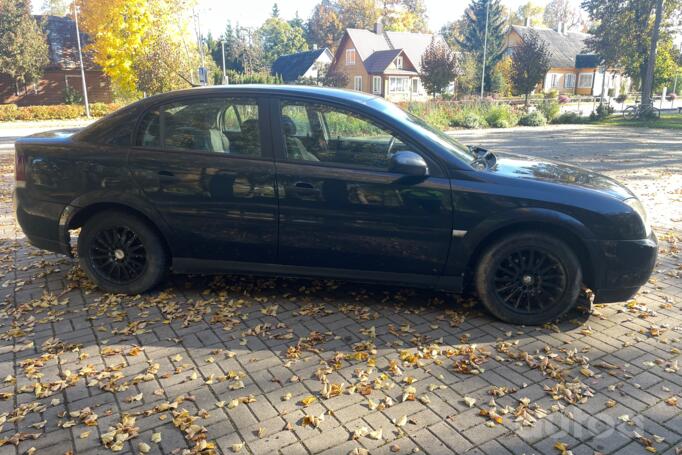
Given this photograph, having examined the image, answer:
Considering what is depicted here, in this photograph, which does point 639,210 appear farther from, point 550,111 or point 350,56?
point 350,56

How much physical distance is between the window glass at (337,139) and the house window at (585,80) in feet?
246

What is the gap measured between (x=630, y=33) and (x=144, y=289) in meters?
42.6

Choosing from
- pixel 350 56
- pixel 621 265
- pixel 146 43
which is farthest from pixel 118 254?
pixel 350 56

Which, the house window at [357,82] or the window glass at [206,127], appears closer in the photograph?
the window glass at [206,127]

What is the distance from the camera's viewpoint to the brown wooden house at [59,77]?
1515 inches

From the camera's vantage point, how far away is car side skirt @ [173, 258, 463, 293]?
4.40 m

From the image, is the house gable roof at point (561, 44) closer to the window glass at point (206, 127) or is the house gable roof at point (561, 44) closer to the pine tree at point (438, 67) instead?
the pine tree at point (438, 67)

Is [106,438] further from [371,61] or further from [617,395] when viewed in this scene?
[371,61]

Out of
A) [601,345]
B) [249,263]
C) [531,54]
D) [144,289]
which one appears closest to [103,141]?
[144,289]

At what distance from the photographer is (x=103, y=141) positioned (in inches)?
188

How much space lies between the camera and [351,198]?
170 inches

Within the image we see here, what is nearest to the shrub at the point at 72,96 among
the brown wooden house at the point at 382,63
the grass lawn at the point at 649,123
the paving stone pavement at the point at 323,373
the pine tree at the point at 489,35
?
the brown wooden house at the point at 382,63

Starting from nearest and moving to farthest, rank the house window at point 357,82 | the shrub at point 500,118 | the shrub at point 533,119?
1. the shrub at point 500,118
2. the shrub at point 533,119
3. the house window at point 357,82

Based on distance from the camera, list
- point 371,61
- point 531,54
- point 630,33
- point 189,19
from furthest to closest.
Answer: point 371,61 → point 630,33 → point 531,54 → point 189,19
